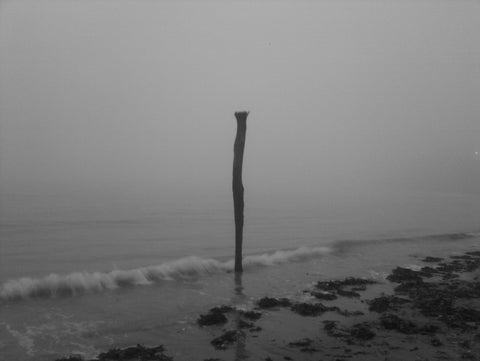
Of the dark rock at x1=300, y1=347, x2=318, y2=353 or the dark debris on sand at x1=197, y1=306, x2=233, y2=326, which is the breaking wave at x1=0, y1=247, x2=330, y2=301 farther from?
the dark rock at x1=300, y1=347, x2=318, y2=353

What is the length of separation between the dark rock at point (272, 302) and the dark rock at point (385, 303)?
2.08 metres

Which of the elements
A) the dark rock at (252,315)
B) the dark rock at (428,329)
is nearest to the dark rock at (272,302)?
the dark rock at (252,315)

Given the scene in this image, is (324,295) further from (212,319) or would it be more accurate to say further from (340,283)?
(212,319)

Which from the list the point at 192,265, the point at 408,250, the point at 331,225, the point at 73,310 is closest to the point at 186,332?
the point at 73,310

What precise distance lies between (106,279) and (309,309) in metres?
6.61

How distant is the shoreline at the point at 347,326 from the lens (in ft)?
22.3

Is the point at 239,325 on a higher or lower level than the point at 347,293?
higher

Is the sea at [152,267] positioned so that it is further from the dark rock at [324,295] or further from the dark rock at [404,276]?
the dark rock at [324,295]

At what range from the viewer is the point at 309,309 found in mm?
9609

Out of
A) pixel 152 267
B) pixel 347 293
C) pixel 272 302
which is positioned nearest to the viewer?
pixel 272 302

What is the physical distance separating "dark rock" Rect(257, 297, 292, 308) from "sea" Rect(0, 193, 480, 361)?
342 mm

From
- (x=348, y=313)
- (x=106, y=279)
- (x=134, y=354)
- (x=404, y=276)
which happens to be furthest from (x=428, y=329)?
(x=106, y=279)

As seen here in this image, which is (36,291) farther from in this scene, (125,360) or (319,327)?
(319,327)

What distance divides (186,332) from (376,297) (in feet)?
18.9
